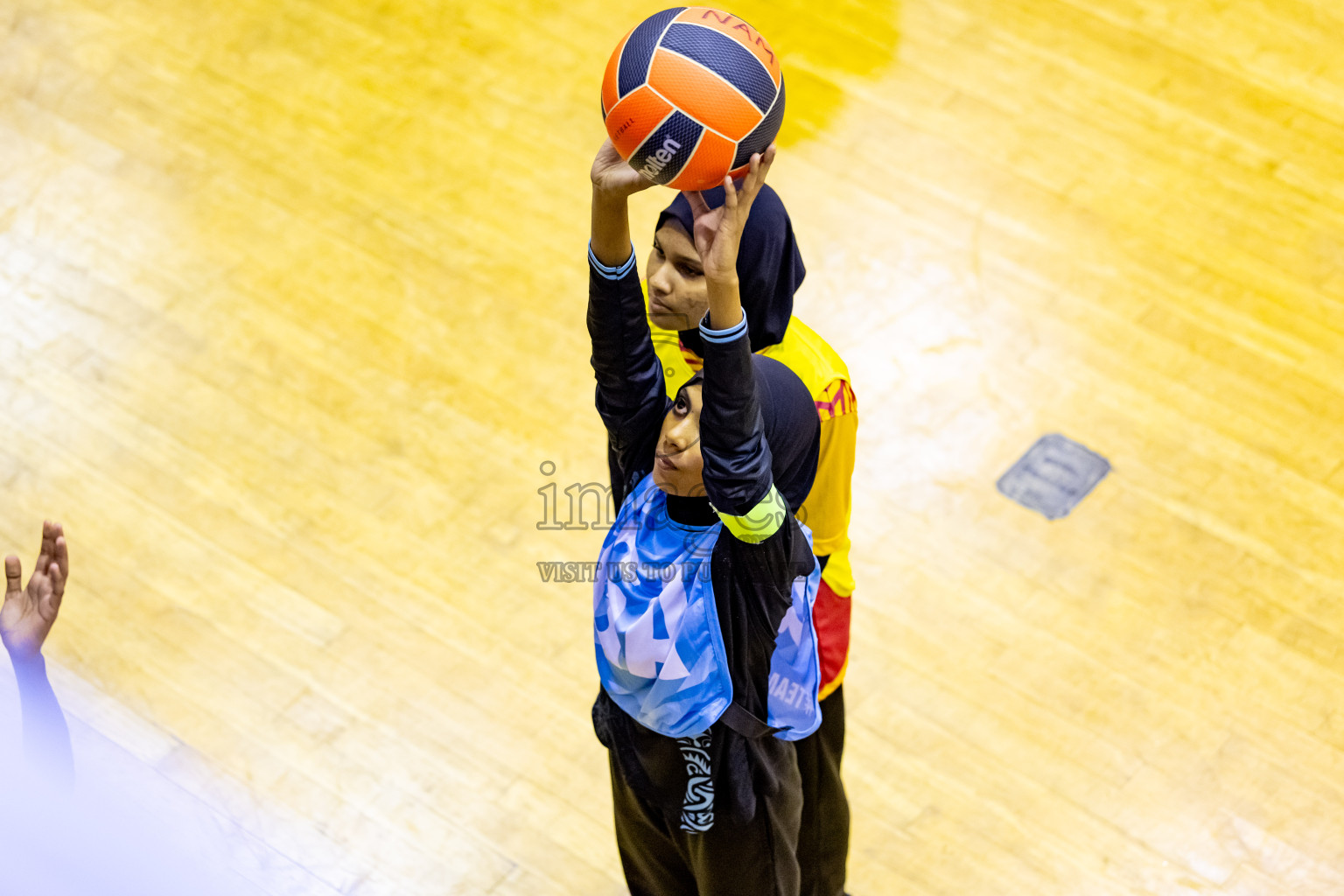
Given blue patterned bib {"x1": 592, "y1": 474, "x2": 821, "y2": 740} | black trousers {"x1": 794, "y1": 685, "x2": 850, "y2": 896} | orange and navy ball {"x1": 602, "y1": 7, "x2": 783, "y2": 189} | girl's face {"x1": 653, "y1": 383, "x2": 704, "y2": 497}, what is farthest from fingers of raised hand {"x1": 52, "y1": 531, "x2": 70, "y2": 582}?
black trousers {"x1": 794, "y1": 685, "x2": 850, "y2": 896}

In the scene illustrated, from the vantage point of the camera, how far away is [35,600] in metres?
2.13

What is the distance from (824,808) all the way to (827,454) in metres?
0.78

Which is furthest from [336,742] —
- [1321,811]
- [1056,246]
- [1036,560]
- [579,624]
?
[1056,246]

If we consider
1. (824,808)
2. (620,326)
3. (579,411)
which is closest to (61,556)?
(620,326)

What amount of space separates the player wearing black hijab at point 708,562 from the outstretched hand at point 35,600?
0.81 m

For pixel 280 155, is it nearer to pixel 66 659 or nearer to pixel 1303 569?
pixel 66 659

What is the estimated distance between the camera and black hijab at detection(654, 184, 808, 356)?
209cm

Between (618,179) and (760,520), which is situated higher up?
(618,179)

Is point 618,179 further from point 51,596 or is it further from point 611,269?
point 51,596

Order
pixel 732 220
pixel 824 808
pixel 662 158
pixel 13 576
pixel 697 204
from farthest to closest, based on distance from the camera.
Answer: pixel 824 808 → pixel 13 576 → pixel 697 204 → pixel 662 158 → pixel 732 220

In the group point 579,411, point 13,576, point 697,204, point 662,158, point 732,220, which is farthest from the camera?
point 579,411

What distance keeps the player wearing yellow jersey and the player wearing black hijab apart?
2.4 inches

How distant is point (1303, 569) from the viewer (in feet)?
11.8

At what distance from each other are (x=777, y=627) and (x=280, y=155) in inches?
120
